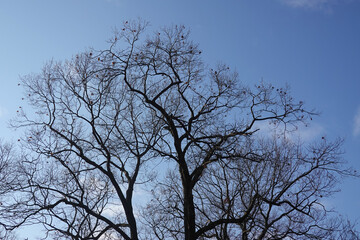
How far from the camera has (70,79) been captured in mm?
12500

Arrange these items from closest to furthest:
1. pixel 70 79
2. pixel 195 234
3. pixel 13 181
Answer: pixel 195 234, pixel 13 181, pixel 70 79

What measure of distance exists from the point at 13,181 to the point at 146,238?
729 centimetres

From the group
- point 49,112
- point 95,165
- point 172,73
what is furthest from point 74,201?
point 172,73

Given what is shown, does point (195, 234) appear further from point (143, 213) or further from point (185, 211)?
point (143, 213)

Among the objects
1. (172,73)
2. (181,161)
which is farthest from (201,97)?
(181,161)

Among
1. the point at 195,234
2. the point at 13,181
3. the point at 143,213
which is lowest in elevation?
the point at 195,234

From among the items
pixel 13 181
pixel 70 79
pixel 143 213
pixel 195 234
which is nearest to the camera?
pixel 195 234

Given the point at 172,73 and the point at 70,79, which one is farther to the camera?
the point at 70,79

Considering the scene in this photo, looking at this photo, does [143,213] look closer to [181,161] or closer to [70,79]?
[181,161]

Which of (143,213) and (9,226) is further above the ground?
(143,213)

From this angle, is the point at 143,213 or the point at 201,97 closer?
the point at 201,97

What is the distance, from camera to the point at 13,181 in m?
11.2

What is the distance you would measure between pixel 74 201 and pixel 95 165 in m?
1.29

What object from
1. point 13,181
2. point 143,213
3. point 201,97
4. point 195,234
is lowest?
point 195,234
